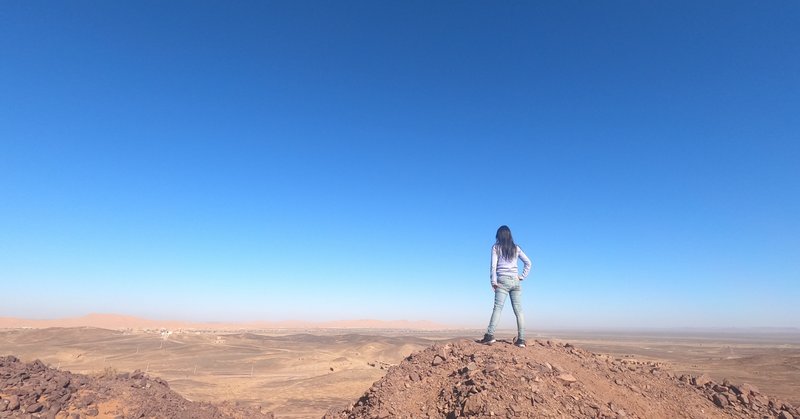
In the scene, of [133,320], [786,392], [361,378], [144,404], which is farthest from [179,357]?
[133,320]

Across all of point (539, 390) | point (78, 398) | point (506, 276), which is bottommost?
point (78, 398)

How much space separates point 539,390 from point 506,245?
274cm

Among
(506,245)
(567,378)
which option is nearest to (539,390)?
(567,378)

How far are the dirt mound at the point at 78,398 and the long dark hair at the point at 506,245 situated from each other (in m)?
6.41

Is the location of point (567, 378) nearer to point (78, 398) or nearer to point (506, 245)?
point (506, 245)

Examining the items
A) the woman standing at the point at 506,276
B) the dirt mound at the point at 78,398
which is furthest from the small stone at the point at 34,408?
the woman standing at the point at 506,276

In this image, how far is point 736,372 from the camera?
913 inches

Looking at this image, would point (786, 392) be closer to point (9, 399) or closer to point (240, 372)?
point (9, 399)

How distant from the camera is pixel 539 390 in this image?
5168 mm

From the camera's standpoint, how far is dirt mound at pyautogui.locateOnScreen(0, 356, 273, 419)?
6.19m

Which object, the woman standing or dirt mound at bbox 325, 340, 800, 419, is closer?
dirt mound at bbox 325, 340, 800, 419

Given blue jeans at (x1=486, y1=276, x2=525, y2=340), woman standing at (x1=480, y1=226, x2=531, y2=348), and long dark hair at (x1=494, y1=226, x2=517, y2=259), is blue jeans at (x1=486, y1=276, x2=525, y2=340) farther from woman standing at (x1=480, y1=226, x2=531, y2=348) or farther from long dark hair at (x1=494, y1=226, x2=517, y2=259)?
long dark hair at (x1=494, y1=226, x2=517, y2=259)

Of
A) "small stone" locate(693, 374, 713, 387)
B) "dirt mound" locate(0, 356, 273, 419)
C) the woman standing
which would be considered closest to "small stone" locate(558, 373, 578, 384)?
the woman standing

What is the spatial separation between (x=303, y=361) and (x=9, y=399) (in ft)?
87.3
